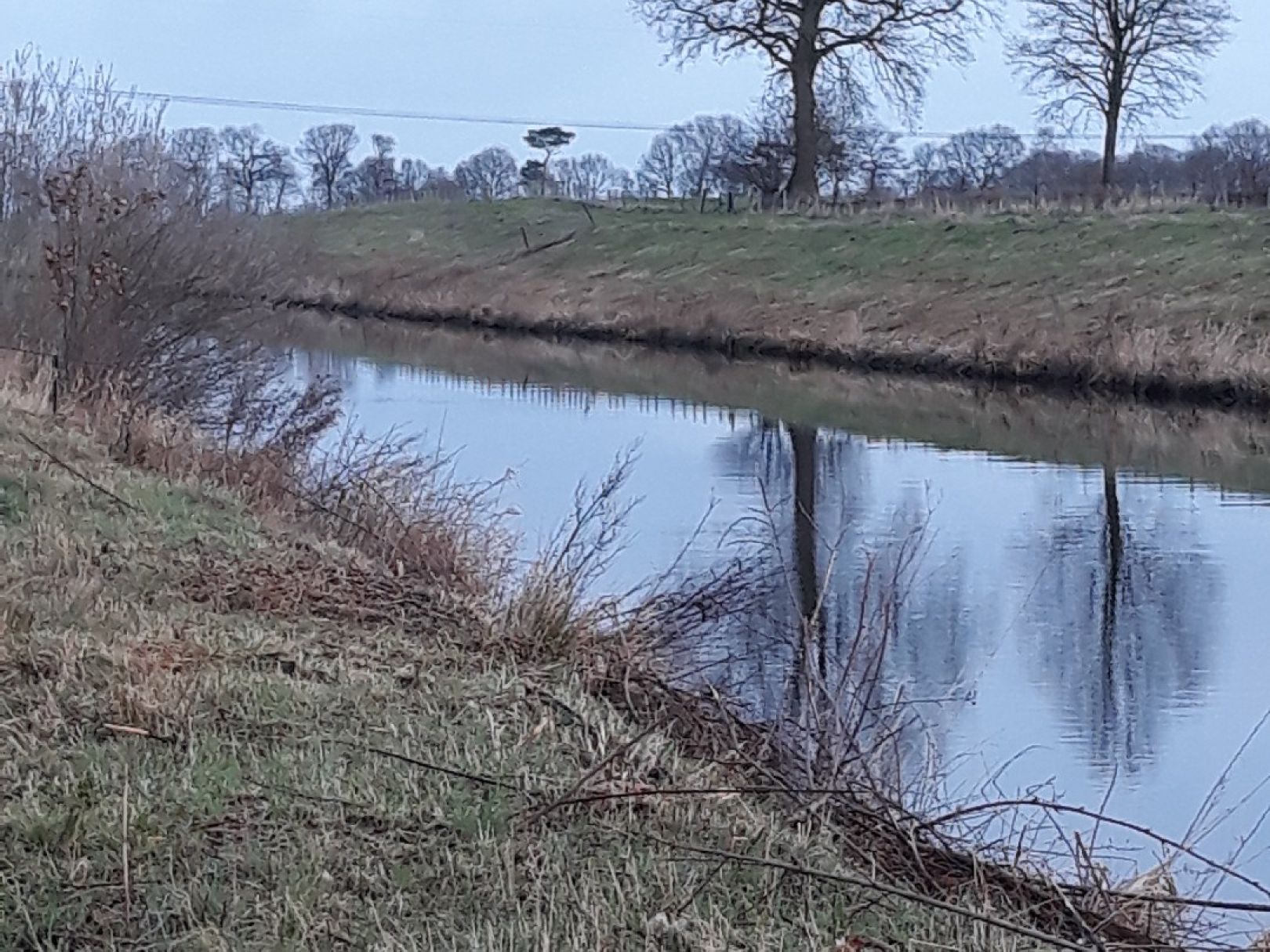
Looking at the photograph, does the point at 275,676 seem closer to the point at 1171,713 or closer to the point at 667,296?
the point at 1171,713

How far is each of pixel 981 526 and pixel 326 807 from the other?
9.31m

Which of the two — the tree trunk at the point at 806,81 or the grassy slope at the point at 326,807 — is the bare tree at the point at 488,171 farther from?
the grassy slope at the point at 326,807

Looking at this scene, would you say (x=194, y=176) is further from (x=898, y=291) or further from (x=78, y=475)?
(x=898, y=291)

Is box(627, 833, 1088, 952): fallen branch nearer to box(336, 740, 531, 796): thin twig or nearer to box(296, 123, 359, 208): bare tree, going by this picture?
box(336, 740, 531, 796): thin twig

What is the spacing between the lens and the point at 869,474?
15414 mm

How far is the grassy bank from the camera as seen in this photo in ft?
71.2

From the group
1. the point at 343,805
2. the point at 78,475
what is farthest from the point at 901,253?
the point at 343,805

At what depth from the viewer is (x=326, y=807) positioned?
4.26 metres

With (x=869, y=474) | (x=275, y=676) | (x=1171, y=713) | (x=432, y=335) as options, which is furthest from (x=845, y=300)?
(x=275, y=676)

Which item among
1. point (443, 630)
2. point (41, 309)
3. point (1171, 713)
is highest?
point (41, 309)

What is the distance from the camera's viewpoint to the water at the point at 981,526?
722cm

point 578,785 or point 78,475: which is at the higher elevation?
point 78,475

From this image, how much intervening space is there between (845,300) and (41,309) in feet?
54.3

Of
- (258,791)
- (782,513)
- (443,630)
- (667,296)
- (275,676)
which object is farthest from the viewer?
(667,296)
